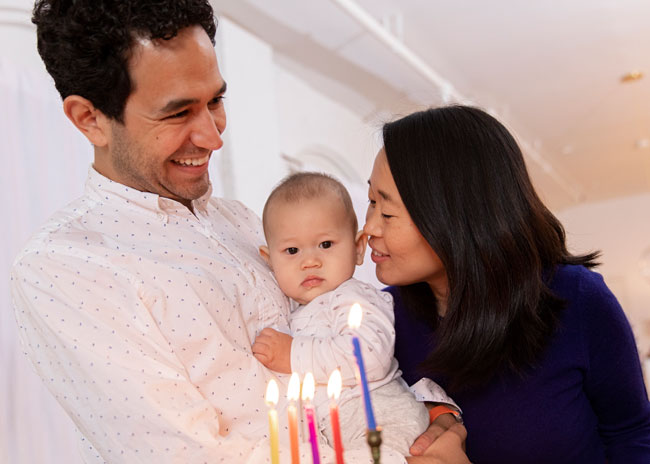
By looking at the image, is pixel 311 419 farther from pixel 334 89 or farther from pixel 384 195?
pixel 334 89

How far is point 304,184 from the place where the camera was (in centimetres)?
193

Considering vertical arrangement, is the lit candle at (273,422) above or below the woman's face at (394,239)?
below

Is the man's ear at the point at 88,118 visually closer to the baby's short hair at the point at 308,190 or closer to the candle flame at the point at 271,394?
the baby's short hair at the point at 308,190

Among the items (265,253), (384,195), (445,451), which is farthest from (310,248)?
(445,451)

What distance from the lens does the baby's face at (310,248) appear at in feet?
6.05

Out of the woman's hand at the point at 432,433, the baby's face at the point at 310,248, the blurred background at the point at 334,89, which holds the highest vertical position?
the blurred background at the point at 334,89

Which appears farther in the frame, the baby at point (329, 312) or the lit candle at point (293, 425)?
the baby at point (329, 312)

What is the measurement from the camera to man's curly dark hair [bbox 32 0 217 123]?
161 cm

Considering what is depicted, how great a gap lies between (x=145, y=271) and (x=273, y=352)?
353 millimetres

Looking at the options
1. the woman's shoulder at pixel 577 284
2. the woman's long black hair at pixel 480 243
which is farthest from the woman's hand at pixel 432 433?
the woman's shoulder at pixel 577 284

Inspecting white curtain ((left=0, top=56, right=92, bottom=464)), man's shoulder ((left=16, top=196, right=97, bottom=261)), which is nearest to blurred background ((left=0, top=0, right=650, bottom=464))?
white curtain ((left=0, top=56, right=92, bottom=464))

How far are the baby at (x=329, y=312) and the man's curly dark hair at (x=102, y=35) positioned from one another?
524mm

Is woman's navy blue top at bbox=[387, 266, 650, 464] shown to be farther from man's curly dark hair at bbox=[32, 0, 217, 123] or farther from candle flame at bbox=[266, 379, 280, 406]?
man's curly dark hair at bbox=[32, 0, 217, 123]

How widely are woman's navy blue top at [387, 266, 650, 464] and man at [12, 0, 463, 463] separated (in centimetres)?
53
